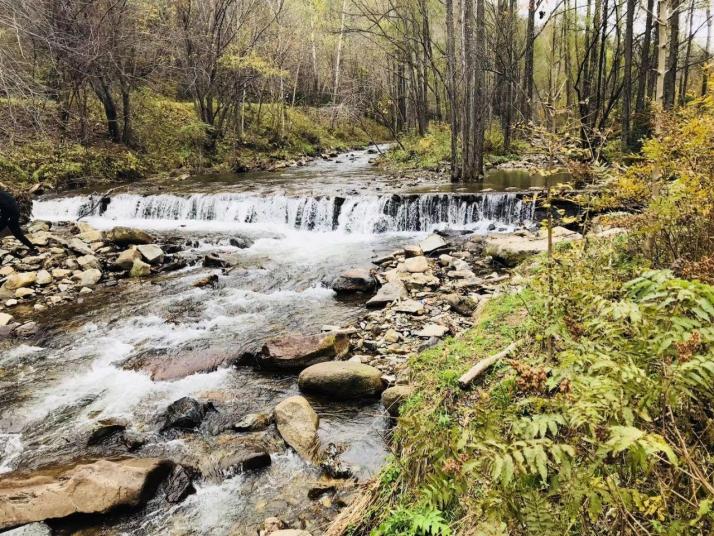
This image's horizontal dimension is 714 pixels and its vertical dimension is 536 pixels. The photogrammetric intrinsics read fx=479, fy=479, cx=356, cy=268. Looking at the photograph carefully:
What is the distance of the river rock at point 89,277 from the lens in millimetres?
9375

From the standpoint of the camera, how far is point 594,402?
1818 mm

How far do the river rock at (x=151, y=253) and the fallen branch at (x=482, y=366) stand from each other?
8514 millimetres

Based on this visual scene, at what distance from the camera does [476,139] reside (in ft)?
54.7

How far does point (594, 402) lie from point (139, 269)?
986 centimetres

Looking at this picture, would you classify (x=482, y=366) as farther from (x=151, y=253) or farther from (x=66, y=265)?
(x=66, y=265)

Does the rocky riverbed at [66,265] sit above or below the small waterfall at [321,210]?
below

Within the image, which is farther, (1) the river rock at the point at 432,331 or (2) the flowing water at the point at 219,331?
(1) the river rock at the point at 432,331

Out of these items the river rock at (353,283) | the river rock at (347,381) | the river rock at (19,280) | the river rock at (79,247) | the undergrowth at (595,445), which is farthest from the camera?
the river rock at (79,247)

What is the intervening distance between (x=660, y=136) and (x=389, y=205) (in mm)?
9413

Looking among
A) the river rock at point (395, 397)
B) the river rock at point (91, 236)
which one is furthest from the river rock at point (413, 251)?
the river rock at point (91, 236)

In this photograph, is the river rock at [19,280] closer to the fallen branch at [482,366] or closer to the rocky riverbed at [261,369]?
the rocky riverbed at [261,369]

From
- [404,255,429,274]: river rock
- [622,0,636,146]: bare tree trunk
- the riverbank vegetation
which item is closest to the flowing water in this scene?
the riverbank vegetation

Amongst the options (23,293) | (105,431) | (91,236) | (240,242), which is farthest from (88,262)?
(105,431)

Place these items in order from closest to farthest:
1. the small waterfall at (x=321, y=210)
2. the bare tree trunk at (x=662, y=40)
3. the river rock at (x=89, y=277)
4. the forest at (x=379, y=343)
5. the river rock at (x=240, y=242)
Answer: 1. the forest at (x=379, y=343)
2. the bare tree trunk at (x=662, y=40)
3. the river rock at (x=89, y=277)
4. the river rock at (x=240, y=242)
5. the small waterfall at (x=321, y=210)
